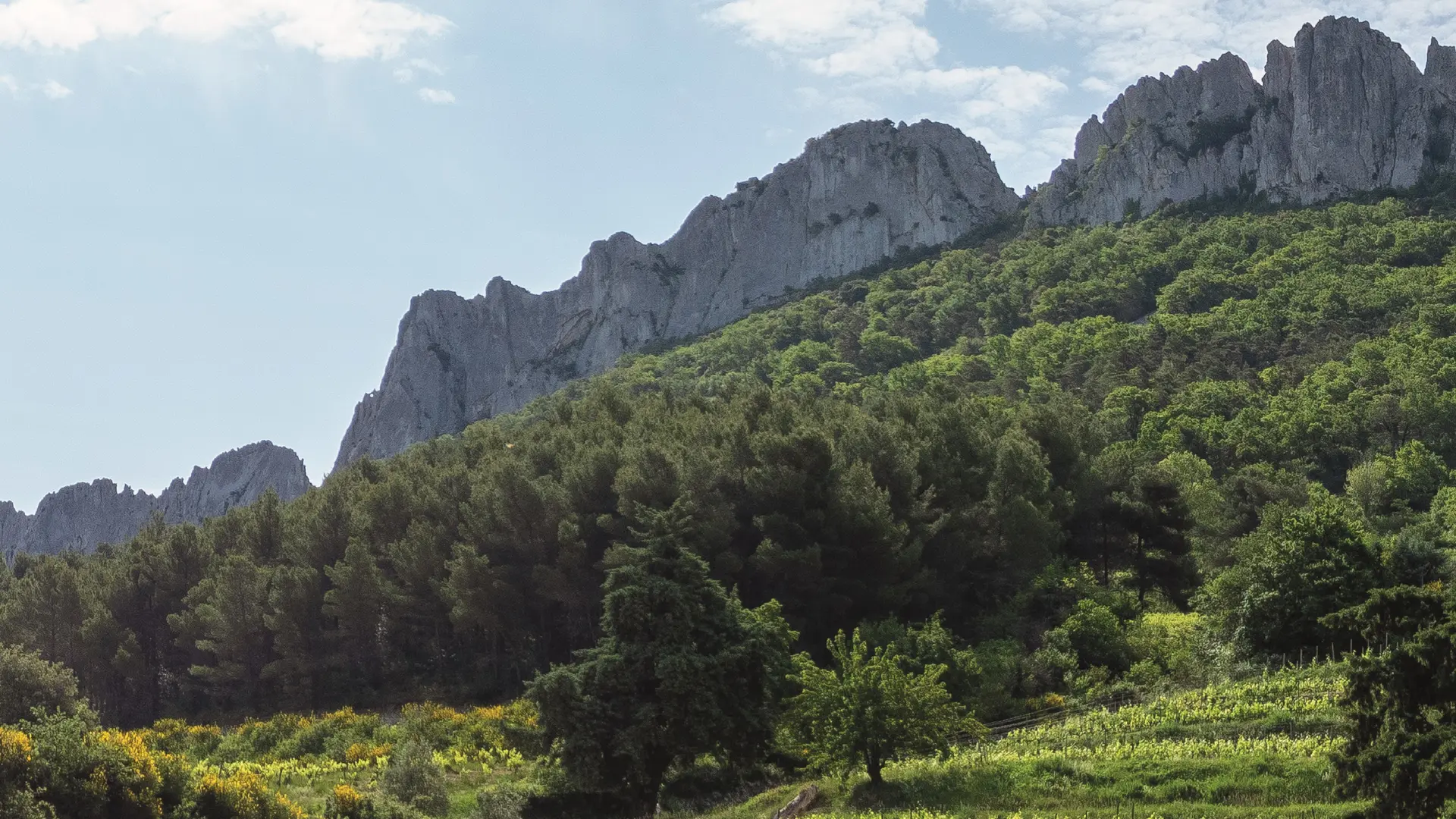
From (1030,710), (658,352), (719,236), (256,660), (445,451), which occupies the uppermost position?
(719,236)

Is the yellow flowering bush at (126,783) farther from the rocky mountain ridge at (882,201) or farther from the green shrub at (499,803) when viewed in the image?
the rocky mountain ridge at (882,201)

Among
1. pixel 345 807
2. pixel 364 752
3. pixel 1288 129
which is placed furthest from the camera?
pixel 1288 129

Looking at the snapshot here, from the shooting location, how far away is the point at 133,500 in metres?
158

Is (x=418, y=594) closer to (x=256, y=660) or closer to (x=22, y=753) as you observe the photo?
(x=256, y=660)

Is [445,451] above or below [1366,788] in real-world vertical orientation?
above

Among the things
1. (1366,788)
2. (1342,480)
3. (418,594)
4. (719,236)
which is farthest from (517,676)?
(719,236)

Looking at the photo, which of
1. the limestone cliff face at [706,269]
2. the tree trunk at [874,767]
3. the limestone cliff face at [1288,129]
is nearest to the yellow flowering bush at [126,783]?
the tree trunk at [874,767]

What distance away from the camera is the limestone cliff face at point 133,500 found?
153625mm

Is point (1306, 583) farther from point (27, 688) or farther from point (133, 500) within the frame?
point (133, 500)

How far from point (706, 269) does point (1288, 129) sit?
241 ft

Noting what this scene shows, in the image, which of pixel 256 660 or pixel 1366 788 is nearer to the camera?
pixel 1366 788

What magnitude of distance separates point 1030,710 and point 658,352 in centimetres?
11575

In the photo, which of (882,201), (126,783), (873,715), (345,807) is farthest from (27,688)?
(882,201)

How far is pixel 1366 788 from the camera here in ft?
52.9
